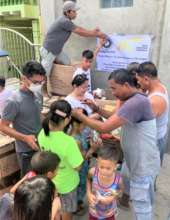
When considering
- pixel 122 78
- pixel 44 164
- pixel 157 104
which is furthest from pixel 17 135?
pixel 157 104

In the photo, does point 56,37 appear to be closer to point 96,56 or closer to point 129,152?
point 96,56

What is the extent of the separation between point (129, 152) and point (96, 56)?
119 inches

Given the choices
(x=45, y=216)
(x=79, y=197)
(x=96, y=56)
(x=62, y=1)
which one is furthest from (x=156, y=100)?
(x=62, y=1)

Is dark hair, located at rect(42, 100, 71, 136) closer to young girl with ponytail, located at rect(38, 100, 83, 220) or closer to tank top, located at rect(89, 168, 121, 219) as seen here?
young girl with ponytail, located at rect(38, 100, 83, 220)

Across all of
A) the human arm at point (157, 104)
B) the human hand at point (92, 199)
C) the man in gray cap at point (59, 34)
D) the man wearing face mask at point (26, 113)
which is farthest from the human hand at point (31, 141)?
the man in gray cap at point (59, 34)

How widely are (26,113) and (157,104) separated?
4.63 feet

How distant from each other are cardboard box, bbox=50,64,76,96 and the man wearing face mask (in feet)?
6.38

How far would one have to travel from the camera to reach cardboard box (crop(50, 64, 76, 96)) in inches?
185

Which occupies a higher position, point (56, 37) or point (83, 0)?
point (83, 0)

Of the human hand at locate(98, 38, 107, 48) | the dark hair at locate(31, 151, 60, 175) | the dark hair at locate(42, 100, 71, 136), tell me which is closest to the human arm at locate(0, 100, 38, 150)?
the dark hair at locate(42, 100, 71, 136)

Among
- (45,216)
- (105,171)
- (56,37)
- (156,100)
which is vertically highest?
(56,37)

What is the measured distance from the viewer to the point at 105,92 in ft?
15.8

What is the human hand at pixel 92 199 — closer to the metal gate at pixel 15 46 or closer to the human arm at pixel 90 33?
the human arm at pixel 90 33

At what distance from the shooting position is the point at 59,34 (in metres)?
4.69
